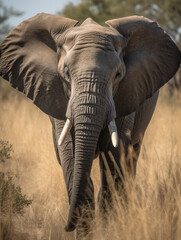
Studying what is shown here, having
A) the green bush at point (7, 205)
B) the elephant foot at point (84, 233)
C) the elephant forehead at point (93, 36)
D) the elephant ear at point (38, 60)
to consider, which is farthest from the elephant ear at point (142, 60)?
the green bush at point (7, 205)

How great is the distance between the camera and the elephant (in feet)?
12.2

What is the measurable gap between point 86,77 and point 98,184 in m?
2.46

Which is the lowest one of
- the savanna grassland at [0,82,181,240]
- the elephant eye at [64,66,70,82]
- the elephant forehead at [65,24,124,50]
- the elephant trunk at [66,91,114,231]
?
the savanna grassland at [0,82,181,240]

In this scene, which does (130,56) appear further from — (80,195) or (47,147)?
(47,147)

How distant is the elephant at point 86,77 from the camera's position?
3.72m

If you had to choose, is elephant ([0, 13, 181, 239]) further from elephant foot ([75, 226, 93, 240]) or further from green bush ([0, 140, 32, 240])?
green bush ([0, 140, 32, 240])

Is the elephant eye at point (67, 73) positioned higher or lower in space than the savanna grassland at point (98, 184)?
higher

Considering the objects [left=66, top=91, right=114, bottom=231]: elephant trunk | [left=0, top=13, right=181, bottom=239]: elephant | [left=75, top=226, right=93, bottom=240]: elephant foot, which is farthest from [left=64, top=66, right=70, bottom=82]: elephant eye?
[left=75, top=226, right=93, bottom=240]: elephant foot

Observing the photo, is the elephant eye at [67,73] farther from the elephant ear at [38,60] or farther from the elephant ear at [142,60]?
the elephant ear at [142,60]

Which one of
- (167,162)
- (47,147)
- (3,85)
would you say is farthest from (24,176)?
(3,85)

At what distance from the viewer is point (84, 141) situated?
3.72 m

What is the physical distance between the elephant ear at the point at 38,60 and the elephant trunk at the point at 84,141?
63 centimetres

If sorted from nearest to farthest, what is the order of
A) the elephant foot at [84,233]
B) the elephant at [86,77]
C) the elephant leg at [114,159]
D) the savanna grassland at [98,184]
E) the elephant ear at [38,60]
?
the savanna grassland at [98,184]
the elephant at [86,77]
the elephant foot at [84,233]
the elephant ear at [38,60]
the elephant leg at [114,159]

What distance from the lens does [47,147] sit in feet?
22.8
